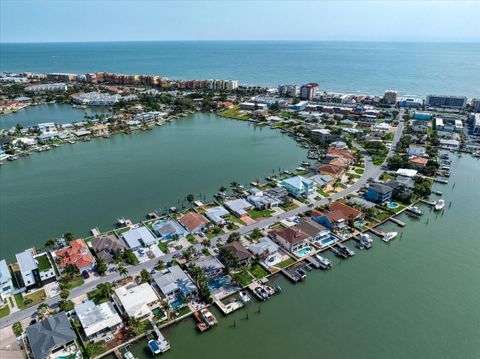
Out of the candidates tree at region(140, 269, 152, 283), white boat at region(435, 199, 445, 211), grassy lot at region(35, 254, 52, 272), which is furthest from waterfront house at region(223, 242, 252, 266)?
white boat at region(435, 199, 445, 211)

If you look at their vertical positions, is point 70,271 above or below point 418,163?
below

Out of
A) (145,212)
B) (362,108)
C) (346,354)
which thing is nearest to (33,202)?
(145,212)

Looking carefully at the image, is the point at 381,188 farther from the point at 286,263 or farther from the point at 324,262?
the point at 286,263

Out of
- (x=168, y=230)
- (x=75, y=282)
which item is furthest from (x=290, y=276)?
(x=75, y=282)

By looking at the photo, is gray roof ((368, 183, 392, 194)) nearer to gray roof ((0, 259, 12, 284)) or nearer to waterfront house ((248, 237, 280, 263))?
waterfront house ((248, 237, 280, 263))

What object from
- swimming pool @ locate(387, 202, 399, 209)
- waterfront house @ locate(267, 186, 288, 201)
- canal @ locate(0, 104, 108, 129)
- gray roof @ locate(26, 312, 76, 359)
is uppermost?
canal @ locate(0, 104, 108, 129)

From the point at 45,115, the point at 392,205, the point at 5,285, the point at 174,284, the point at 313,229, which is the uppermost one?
the point at 45,115

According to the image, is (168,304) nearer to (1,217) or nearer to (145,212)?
(145,212)
